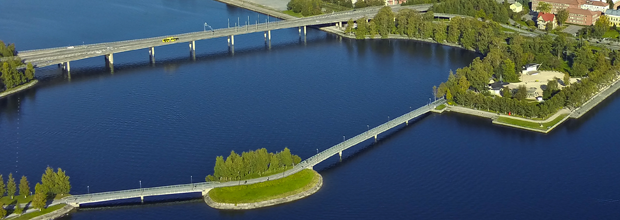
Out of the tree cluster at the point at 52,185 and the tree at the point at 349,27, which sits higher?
the tree at the point at 349,27

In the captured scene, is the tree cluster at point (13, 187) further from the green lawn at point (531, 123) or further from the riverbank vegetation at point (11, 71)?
the green lawn at point (531, 123)

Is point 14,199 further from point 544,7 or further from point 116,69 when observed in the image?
point 544,7

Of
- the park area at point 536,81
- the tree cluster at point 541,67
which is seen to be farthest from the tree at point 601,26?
the park area at point 536,81

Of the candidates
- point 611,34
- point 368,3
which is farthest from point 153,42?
point 611,34

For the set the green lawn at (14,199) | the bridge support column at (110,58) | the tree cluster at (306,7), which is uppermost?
the tree cluster at (306,7)

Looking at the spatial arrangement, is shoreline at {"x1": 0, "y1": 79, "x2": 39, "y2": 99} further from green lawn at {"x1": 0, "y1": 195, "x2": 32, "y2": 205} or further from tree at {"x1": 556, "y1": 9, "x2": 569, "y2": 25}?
tree at {"x1": 556, "y1": 9, "x2": 569, "y2": 25}

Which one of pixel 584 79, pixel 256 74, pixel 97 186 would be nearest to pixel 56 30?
pixel 256 74
